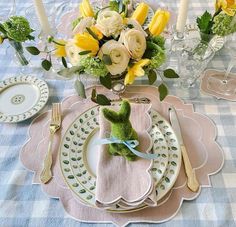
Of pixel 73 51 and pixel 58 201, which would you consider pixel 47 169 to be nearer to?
pixel 58 201

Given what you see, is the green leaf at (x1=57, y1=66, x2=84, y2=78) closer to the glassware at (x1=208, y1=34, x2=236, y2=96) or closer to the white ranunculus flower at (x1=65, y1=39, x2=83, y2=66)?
the white ranunculus flower at (x1=65, y1=39, x2=83, y2=66)

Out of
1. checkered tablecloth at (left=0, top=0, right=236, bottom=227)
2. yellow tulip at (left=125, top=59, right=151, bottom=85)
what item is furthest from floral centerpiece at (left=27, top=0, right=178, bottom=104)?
checkered tablecloth at (left=0, top=0, right=236, bottom=227)

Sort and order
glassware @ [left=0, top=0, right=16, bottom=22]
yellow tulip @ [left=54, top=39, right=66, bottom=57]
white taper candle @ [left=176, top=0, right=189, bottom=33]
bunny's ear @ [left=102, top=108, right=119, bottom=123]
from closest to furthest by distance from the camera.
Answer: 1. bunny's ear @ [left=102, top=108, right=119, bottom=123]
2. yellow tulip @ [left=54, top=39, right=66, bottom=57]
3. white taper candle @ [left=176, top=0, right=189, bottom=33]
4. glassware @ [left=0, top=0, right=16, bottom=22]

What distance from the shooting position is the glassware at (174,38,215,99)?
2.33ft

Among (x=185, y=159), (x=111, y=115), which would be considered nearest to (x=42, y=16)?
(x=111, y=115)

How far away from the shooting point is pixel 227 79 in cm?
79

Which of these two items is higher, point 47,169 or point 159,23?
point 159,23

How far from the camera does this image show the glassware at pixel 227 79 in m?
0.74

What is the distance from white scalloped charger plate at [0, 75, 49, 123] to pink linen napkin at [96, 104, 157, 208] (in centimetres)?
23

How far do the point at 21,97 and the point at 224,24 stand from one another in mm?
583

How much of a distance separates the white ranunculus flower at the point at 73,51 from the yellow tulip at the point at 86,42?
0.02m

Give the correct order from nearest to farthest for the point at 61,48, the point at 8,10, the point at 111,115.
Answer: the point at 111,115 < the point at 61,48 < the point at 8,10

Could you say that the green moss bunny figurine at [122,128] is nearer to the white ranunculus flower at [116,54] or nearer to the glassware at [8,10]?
the white ranunculus flower at [116,54]

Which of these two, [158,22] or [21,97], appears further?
[21,97]
